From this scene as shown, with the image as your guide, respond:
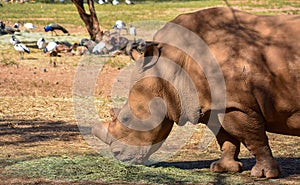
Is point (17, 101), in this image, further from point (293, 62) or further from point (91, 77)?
point (293, 62)

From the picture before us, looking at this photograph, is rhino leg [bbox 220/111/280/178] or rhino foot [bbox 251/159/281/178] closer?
rhino leg [bbox 220/111/280/178]

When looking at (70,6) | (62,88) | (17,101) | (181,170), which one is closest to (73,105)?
(17,101)

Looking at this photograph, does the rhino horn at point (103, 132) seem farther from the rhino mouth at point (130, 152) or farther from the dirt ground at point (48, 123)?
the dirt ground at point (48, 123)

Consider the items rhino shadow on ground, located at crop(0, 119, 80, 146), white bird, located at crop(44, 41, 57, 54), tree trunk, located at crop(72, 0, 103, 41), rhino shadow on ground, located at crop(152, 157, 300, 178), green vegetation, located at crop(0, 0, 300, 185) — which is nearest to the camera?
green vegetation, located at crop(0, 0, 300, 185)

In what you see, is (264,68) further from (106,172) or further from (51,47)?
(51,47)

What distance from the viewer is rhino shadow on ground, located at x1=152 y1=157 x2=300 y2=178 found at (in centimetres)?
853

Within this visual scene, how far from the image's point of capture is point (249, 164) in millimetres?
8984

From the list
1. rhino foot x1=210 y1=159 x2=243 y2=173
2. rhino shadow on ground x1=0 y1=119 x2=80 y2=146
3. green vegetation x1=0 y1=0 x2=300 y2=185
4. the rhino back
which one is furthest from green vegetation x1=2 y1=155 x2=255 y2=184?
rhino shadow on ground x1=0 y1=119 x2=80 y2=146

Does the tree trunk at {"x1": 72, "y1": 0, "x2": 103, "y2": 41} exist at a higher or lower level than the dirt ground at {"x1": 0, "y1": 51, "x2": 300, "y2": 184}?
lower

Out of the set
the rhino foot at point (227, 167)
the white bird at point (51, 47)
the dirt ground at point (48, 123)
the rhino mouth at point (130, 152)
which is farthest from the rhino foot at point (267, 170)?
the white bird at point (51, 47)

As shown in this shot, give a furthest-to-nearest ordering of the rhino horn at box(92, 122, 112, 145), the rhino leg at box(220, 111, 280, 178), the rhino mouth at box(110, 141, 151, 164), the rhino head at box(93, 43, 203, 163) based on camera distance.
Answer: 1. the rhino horn at box(92, 122, 112, 145)
2. the rhino mouth at box(110, 141, 151, 164)
3. the rhino head at box(93, 43, 203, 163)
4. the rhino leg at box(220, 111, 280, 178)

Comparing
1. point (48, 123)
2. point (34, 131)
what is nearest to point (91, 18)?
point (48, 123)

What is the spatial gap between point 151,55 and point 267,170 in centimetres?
172

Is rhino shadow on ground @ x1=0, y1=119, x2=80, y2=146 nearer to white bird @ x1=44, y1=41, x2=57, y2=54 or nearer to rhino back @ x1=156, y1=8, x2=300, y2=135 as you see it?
rhino back @ x1=156, y1=8, x2=300, y2=135
